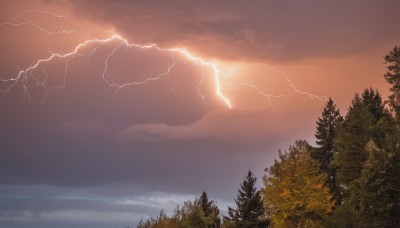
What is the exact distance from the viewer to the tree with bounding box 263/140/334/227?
3794 cm

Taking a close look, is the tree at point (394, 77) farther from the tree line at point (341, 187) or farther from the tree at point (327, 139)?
the tree at point (327, 139)

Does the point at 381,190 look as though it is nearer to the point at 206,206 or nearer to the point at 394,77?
the point at 394,77

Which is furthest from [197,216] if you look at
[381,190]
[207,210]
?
[381,190]

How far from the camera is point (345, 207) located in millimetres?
39375

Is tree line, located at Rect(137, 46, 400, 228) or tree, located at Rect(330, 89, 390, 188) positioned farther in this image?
tree, located at Rect(330, 89, 390, 188)

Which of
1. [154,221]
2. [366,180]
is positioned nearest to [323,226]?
[366,180]

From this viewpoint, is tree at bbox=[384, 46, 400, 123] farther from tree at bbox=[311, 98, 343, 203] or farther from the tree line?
tree at bbox=[311, 98, 343, 203]

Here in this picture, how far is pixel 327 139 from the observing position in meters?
64.3

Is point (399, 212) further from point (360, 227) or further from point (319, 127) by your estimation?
point (319, 127)

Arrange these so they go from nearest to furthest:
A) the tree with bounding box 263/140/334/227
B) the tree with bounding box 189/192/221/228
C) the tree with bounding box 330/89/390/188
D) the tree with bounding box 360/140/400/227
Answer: the tree with bounding box 360/140/400/227 → the tree with bounding box 263/140/334/227 → the tree with bounding box 330/89/390/188 → the tree with bounding box 189/192/221/228

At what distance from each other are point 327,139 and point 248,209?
20.6 metres

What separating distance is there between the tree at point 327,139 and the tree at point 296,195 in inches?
790

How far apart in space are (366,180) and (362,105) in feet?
64.6

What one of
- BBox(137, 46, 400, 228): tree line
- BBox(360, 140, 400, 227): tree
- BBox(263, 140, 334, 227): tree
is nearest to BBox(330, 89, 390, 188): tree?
BBox(137, 46, 400, 228): tree line
